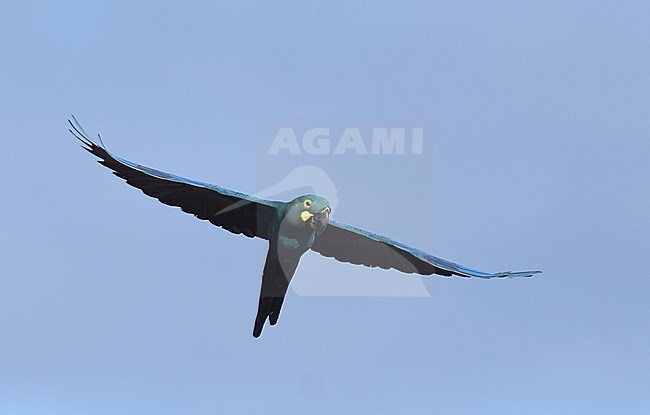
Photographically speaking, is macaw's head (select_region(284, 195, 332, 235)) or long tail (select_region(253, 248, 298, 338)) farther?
long tail (select_region(253, 248, 298, 338))

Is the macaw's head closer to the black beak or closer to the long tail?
the black beak

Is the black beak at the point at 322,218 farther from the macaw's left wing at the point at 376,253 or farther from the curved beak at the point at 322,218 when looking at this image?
the macaw's left wing at the point at 376,253

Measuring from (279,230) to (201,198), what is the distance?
215cm

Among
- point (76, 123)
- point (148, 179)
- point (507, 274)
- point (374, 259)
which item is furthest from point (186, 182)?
point (507, 274)

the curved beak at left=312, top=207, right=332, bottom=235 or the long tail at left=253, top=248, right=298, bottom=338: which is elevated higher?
the curved beak at left=312, top=207, right=332, bottom=235

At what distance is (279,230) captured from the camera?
3166 centimetres

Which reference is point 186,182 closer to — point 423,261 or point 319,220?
point 319,220

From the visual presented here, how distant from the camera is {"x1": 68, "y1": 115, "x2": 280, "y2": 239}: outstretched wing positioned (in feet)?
101

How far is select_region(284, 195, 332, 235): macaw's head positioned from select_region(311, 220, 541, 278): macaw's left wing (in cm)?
158

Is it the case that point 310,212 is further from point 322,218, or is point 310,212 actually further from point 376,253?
point 376,253

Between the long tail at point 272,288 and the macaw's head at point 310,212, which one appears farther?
the long tail at point 272,288

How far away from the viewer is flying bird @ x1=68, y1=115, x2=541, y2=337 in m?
30.9

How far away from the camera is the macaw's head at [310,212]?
30.8 meters

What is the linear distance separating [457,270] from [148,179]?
774cm
